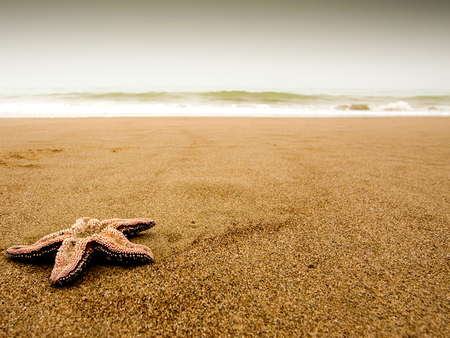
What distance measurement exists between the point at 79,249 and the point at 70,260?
7 cm

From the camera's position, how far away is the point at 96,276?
1602 millimetres

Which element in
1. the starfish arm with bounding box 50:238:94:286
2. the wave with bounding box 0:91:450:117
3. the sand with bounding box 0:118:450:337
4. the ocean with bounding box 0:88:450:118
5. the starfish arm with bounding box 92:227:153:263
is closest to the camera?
the sand with bounding box 0:118:450:337

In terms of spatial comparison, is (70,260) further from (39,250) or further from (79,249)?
(39,250)

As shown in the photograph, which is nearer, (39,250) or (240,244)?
(39,250)

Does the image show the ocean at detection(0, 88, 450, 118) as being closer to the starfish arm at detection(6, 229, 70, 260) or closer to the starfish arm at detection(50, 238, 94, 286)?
the starfish arm at detection(6, 229, 70, 260)

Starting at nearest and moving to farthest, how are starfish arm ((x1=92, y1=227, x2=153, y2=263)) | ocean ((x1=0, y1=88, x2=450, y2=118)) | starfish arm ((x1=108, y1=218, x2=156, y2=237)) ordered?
starfish arm ((x1=92, y1=227, x2=153, y2=263)) < starfish arm ((x1=108, y1=218, x2=156, y2=237)) < ocean ((x1=0, y1=88, x2=450, y2=118))

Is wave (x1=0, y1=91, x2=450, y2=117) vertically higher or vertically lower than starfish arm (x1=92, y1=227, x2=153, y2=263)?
higher

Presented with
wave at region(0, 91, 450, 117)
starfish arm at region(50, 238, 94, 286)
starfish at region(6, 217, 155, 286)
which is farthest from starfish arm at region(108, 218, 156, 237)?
wave at region(0, 91, 450, 117)

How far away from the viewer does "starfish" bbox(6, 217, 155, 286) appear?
1.50m

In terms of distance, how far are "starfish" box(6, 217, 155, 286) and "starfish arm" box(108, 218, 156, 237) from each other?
26 millimetres

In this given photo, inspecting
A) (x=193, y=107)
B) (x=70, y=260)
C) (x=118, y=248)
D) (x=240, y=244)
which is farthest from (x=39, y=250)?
(x=193, y=107)

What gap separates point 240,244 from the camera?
1960 millimetres

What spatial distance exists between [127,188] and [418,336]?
105 inches

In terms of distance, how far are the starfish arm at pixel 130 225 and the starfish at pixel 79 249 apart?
0.09 feet
